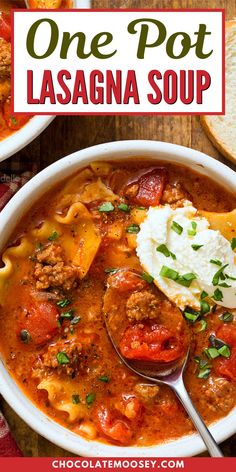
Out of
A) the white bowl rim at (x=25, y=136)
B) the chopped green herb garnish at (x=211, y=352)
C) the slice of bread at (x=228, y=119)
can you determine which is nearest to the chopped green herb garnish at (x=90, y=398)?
the chopped green herb garnish at (x=211, y=352)

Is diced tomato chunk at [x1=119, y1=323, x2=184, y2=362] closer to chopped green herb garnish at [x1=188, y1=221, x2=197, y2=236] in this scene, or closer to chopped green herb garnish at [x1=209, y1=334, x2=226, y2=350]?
chopped green herb garnish at [x1=209, y1=334, x2=226, y2=350]

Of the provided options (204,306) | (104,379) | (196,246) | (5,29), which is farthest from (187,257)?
(5,29)

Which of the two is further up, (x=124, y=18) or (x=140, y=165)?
(x=124, y=18)

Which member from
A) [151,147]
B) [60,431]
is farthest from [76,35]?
[60,431]

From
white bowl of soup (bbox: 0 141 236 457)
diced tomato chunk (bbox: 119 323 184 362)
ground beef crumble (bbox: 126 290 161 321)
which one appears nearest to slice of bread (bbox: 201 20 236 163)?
white bowl of soup (bbox: 0 141 236 457)

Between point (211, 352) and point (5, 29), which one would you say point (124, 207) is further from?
point (5, 29)

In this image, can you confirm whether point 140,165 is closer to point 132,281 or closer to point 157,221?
point 157,221
